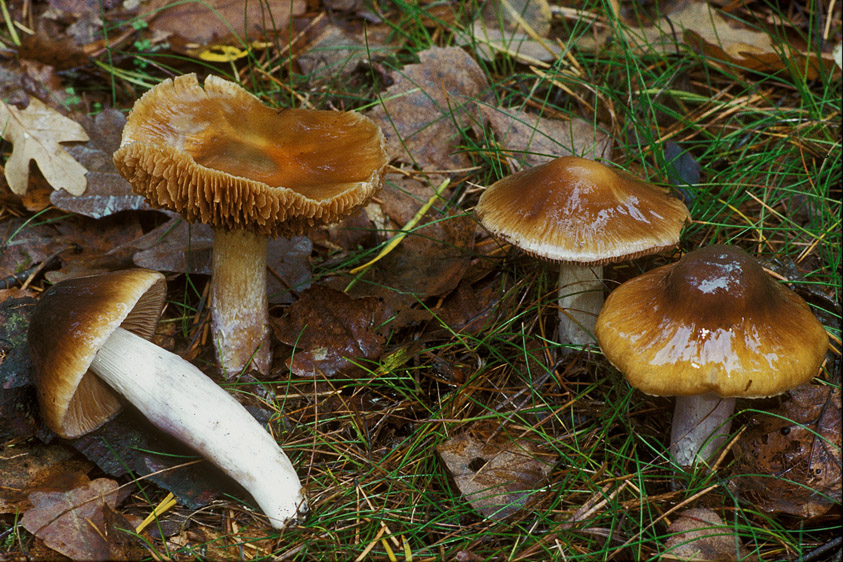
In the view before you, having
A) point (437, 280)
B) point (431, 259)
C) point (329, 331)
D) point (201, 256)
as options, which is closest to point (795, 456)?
point (437, 280)

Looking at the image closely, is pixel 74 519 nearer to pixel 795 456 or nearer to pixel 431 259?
pixel 431 259

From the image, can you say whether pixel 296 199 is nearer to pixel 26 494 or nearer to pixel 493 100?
pixel 26 494

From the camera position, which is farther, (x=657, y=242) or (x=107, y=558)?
(x=657, y=242)

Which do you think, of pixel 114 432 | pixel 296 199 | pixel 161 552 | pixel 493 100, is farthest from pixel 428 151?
pixel 161 552

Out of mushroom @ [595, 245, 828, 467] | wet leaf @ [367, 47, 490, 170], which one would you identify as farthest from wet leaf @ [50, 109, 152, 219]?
Result: mushroom @ [595, 245, 828, 467]

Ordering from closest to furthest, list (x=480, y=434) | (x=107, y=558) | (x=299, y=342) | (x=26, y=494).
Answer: (x=107, y=558)
(x=26, y=494)
(x=480, y=434)
(x=299, y=342)

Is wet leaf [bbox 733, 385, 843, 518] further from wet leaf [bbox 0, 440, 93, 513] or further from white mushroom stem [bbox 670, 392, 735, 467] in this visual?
wet leaf [bbox 0, 440, 93, 513]

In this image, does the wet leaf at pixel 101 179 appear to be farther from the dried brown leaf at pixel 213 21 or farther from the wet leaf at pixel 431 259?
the wet leaf at pixel 431 259
